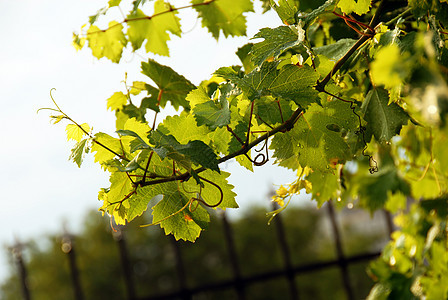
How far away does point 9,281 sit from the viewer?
64.5 ft

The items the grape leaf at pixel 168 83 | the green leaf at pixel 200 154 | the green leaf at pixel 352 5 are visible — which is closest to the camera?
the green leaf at pixel 200 154

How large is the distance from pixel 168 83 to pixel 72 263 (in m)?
4.23

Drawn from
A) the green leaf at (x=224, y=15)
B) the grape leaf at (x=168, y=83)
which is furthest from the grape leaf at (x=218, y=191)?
the green leaf at (x=224, y=15)

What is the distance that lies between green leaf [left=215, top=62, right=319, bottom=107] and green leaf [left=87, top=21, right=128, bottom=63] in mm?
555

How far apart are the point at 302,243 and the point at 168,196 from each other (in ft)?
55.4

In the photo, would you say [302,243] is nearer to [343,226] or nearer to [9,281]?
[343,226]

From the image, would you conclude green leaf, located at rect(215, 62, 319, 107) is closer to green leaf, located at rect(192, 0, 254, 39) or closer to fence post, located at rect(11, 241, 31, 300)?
green leaf, located at rect(192, 0, 254, 39)

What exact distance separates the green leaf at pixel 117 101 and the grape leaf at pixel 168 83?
0.21ft

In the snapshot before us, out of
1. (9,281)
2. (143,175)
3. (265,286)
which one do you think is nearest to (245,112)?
(143,175)

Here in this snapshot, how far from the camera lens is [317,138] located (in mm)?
910

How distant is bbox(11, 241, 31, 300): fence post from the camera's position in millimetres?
4801

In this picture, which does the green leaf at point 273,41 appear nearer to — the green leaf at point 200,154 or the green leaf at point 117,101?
the green leaf at point 200,154

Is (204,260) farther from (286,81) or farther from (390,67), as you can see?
(390,67)

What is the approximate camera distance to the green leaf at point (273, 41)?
0.80 metres
